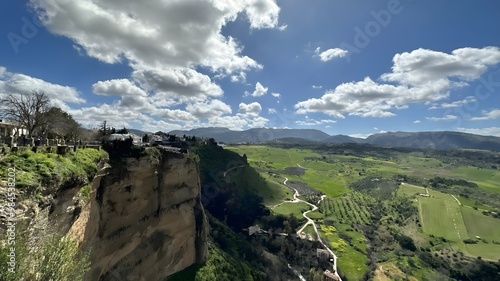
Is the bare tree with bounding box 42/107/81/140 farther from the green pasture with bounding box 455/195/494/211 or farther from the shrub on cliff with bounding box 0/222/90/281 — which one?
the green pasture with bounding box 455/195/494/211

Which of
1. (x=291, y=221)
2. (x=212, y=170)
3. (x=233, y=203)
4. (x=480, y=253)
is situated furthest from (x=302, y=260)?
(x=480, y=253)

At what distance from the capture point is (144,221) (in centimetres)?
3859

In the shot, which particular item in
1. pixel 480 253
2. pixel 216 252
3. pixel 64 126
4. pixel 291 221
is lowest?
pixel 480 253

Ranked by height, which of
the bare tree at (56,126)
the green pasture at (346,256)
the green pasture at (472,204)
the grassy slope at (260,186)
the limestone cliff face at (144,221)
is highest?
the bare tree at (56,126)

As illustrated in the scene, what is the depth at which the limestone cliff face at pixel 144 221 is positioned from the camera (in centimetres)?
2930

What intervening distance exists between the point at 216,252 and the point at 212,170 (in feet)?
242

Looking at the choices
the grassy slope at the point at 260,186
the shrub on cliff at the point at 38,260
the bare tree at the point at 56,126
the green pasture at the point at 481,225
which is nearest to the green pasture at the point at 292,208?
the grassy slope at the point at 260,186

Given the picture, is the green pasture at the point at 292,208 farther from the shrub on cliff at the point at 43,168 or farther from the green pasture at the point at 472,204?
the shrub on cliff at the point at 43,168

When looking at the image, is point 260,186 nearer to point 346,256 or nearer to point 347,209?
point 347,209

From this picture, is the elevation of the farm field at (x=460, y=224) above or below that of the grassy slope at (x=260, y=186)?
below

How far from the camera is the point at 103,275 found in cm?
3022

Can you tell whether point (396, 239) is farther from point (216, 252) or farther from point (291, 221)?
point (216, 252)

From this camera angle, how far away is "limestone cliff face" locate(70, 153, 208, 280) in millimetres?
29297

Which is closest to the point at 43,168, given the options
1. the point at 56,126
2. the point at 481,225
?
the point at 56,126
